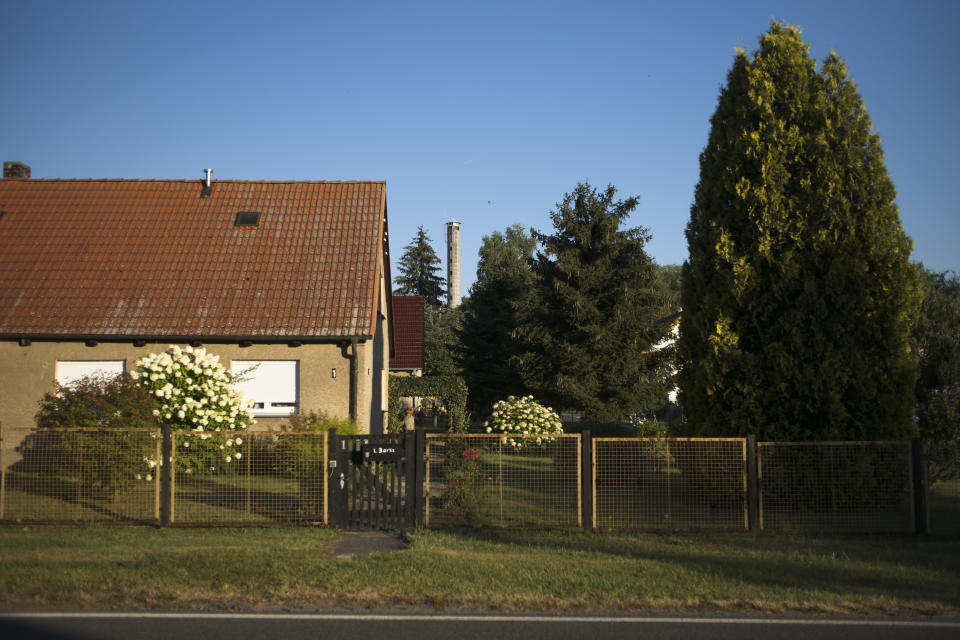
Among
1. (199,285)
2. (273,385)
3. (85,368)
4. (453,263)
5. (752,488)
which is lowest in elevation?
(752,488)

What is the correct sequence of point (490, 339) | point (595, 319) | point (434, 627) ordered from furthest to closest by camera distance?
point (490, 339) < point (595, 319) < point (434, 627)

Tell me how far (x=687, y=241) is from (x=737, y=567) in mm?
7422

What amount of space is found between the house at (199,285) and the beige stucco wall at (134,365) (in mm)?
23

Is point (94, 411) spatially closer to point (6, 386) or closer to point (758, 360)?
point (6, 386)

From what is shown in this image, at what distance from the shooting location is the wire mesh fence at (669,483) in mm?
11211

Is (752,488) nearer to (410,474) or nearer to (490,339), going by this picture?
(410,474)

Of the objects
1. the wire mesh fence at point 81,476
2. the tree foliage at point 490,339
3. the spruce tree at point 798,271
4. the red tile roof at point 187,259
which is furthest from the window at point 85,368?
the tree foliage at point 490,339

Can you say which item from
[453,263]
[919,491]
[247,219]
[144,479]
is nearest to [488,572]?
[144,479]

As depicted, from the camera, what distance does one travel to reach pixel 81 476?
11445 mm

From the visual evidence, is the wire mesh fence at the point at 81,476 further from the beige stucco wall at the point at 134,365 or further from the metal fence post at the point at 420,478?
the beige stucco wall at the point at 134,365

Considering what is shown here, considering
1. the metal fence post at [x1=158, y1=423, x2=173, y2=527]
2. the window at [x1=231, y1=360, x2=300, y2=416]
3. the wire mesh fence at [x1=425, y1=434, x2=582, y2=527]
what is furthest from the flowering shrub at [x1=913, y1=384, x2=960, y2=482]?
the metal fence post at [x1=158, y1=423, x2=173, y2=527]

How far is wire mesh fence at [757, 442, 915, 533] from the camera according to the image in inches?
439

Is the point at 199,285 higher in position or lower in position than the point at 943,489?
higher

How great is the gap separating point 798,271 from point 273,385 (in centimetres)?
1131
